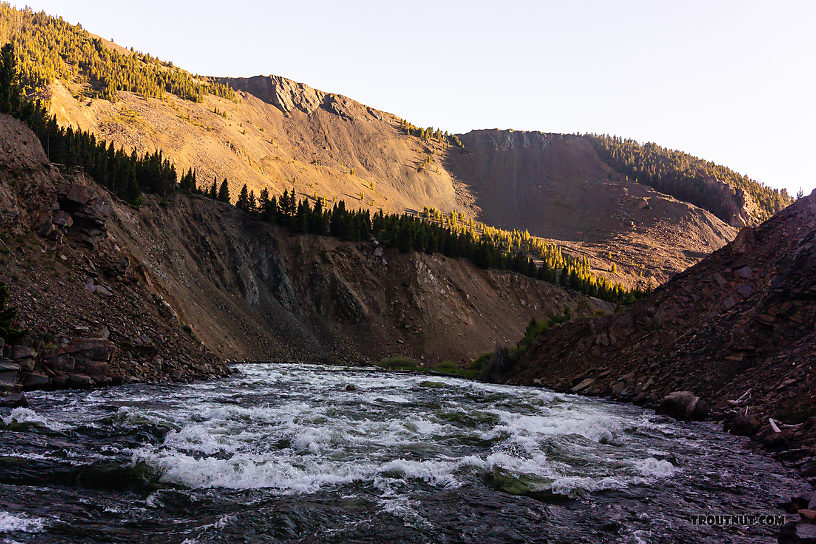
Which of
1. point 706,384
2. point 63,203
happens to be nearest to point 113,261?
point 63,203

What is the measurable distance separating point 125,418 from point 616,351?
3379cm

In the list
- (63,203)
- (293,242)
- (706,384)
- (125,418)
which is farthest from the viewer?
(293,242)

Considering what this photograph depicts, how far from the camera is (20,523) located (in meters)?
7.91

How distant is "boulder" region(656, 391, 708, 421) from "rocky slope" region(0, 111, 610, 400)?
2791cm

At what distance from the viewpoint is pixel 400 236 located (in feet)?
293

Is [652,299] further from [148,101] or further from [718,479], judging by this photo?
[148,101]

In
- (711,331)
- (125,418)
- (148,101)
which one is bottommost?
(125,418)

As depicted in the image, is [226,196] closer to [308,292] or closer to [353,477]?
[308,292]

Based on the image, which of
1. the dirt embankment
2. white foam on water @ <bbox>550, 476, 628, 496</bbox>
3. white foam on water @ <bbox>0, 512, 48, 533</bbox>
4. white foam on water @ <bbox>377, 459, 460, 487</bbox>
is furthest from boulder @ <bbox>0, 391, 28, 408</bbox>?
the dirt embankment

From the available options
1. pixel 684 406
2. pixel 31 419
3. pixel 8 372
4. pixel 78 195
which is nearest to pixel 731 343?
pixel 684 406

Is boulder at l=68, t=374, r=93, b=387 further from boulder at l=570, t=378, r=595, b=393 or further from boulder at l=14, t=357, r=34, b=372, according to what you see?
boulder at l=570, t=378, r=595, b=393

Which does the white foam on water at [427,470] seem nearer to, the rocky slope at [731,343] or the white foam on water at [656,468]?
the white foam on water at [656,468]

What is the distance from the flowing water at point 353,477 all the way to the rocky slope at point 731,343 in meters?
2.62

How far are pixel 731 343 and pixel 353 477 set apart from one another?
23619 millimetres
